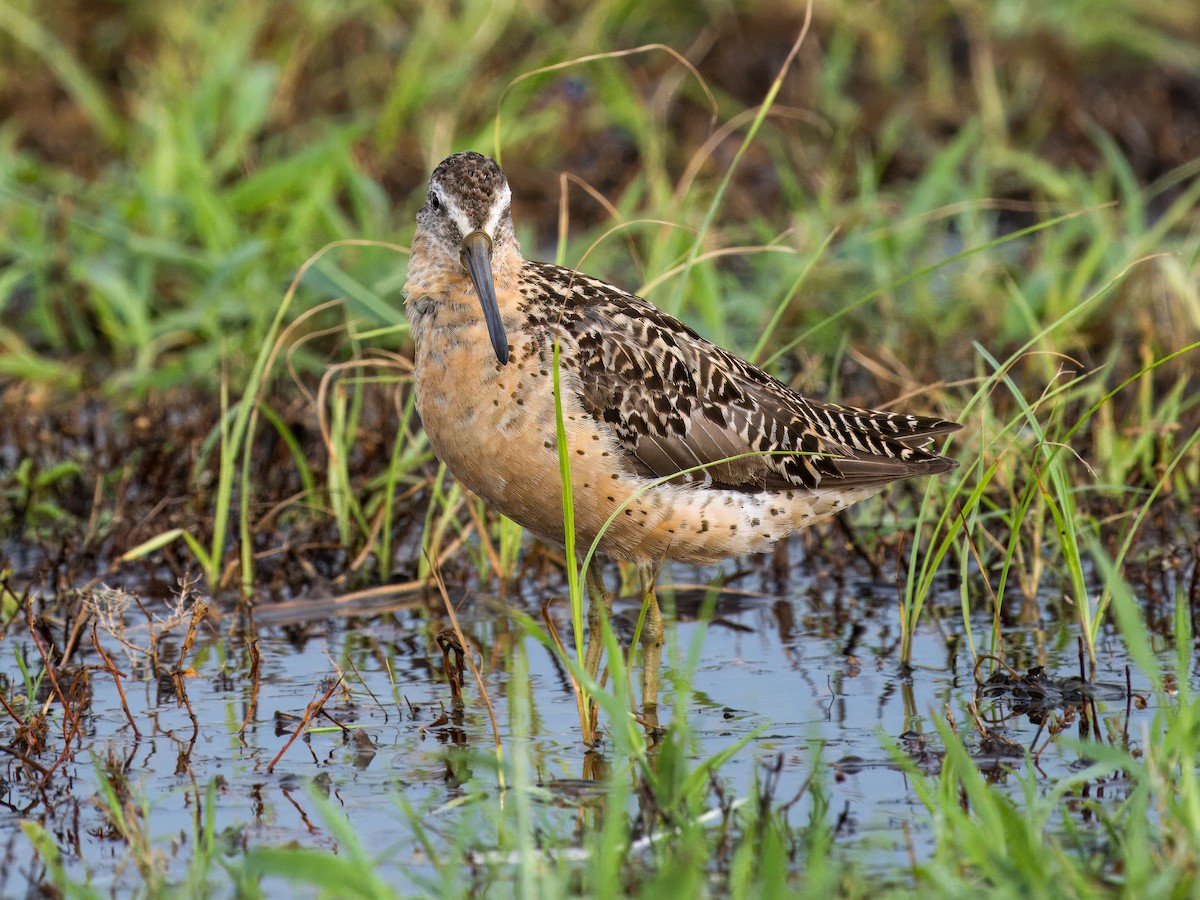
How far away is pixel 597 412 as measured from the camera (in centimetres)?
464

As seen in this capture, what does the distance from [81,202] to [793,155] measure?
146 inches

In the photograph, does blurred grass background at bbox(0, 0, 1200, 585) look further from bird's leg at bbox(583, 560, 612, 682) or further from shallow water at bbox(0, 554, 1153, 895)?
bird's leg at bbox(583, 560, 612, 682)

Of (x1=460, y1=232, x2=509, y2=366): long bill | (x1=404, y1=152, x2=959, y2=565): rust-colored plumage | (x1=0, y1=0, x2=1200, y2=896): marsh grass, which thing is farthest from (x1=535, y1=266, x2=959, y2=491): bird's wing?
(x1=460, y1=232, x2=509, y2=366): long bill

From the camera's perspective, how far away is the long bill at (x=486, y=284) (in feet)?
14.3

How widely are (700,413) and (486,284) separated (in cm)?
76

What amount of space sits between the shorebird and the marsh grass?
0.84ft

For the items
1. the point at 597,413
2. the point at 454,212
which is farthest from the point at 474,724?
the point at 454,212

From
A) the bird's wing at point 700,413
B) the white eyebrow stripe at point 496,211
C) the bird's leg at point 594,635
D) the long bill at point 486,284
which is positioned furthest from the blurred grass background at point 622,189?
the bird's leg at point 594,635

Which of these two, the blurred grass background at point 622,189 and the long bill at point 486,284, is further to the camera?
the blurred grass background at point 622,189

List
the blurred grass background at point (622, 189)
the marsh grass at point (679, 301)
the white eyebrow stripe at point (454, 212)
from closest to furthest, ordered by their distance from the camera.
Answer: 1. the marsh grass at point (679, 301)
2. the white eyebrow stripe at point (454, 212)
3. the blurred grass background at point (622, 189)

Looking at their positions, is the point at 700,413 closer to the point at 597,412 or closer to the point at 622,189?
the point at 597,412

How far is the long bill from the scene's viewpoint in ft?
14.3

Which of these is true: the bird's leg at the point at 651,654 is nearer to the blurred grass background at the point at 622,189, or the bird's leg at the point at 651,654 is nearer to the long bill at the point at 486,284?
the long bill at the point at 486,284

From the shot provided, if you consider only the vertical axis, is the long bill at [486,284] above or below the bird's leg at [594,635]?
above
